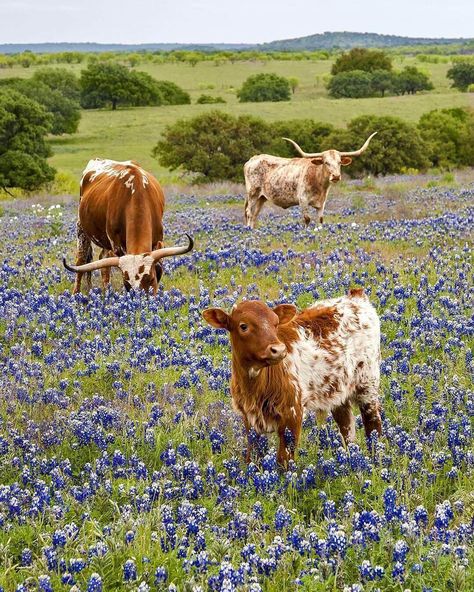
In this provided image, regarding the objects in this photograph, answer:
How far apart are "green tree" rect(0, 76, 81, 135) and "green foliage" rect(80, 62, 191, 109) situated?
42.2 feet

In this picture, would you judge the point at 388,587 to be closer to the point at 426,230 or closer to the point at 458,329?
the point at 458,329

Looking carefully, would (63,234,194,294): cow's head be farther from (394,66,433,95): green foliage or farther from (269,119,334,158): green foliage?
(394,66,433,95): green foliage

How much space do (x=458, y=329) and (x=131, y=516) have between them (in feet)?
15.7

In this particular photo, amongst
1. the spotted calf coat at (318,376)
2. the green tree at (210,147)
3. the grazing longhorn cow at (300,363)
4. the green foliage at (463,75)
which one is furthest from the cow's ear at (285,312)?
the green foliage at (463,75)

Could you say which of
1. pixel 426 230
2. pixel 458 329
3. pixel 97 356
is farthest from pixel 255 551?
pixel 426 230

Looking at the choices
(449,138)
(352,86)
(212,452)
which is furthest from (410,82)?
(212,452)

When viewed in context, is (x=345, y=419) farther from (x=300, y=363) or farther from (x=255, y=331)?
(x=255, y=331)

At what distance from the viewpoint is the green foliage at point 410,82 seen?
94106 millimetres

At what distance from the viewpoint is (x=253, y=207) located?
19.3m

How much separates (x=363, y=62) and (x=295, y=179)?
97748 millimetres

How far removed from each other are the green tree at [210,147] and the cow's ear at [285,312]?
118 ft

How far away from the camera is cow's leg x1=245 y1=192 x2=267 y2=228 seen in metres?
18.7

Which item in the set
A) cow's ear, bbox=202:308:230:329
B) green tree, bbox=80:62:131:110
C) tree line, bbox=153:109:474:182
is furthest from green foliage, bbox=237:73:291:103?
cow's ear, bbox=202:308:230:329

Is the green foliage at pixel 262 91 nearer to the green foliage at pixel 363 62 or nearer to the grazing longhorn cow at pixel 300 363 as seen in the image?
the green foliage at pixel 363 62
